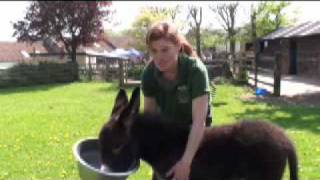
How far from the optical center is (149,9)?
79.8 metres

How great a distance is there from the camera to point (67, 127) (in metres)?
15.0

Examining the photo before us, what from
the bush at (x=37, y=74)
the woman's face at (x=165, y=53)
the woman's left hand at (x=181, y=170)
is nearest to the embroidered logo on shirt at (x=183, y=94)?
the woman's face at (x=165, y=53)

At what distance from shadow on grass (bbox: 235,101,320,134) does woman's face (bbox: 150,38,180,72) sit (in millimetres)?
9530

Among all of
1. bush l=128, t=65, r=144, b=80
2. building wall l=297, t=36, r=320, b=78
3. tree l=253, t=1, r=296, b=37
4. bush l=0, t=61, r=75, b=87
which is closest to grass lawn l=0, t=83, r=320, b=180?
bush l=128, t=65, r=144, b=80

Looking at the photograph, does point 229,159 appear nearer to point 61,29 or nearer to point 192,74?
point 192,74

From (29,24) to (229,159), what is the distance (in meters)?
40.6

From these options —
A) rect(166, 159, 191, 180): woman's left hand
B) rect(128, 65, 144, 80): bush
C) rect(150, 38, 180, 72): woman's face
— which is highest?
rect(150, 38, 180, 72): woman's face

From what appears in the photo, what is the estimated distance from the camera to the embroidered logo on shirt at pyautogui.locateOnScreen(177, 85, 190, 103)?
4465 millimetres

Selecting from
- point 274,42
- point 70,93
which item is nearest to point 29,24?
point 70,93

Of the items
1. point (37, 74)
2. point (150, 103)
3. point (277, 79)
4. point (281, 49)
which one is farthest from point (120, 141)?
point (281, 49)

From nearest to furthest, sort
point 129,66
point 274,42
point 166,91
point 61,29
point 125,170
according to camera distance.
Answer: point 125,170, point 166,91, point 129,66, point 61,29, point 274,42

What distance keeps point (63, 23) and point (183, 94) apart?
3918cm

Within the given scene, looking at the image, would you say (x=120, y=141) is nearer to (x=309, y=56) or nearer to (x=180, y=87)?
(x=180, y=87)

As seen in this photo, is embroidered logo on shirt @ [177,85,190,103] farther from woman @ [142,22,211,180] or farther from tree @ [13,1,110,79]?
tree @ [13,1,110,79]
